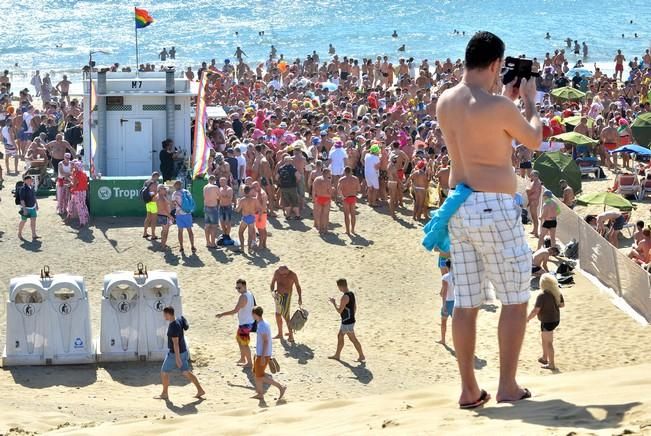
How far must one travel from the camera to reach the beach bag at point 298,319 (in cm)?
1417

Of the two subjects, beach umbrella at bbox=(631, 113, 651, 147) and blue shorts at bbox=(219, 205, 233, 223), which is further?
Answer: beach umbrella at bbox=(631, 113, 651, 147)

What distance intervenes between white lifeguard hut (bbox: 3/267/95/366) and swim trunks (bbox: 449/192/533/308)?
7.62 metres

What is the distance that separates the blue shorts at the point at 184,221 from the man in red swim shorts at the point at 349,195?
8.64 ft

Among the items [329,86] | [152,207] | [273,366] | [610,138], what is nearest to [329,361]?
[273,366]

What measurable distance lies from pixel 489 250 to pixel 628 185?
15.9 meters

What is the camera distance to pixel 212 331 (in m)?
15.1

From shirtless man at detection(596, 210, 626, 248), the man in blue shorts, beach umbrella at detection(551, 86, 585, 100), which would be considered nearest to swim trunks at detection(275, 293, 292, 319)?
the man in blue shorts

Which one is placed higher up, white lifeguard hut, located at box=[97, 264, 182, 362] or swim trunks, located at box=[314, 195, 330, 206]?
swim trunks, located at box=[314, 195, 330, 206]

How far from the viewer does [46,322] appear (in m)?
13.4

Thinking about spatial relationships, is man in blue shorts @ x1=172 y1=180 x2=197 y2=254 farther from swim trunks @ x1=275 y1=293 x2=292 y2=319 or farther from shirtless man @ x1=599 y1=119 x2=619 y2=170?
shirtless man @ x1=599 y1=119 x2=619 y2=170

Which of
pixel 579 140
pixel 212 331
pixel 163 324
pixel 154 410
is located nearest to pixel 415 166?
pixel 579 140

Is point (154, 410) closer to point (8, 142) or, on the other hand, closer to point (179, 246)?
point (179, 246)

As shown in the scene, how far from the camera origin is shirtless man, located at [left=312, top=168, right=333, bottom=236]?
65.8ft

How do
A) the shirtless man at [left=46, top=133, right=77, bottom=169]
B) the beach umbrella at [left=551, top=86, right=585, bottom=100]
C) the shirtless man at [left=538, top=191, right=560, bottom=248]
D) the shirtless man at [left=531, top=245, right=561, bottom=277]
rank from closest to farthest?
the shirtless man at [left=531, top=245, right=561, bottom=277] < the shirtless man at [left=538, top=191, right=560, bottom=248] < the shirtless man at [left=46, top=133, right=77, bottom=169] < the beach umbrella at [left=551, top=86, right=585, bottom=100]
